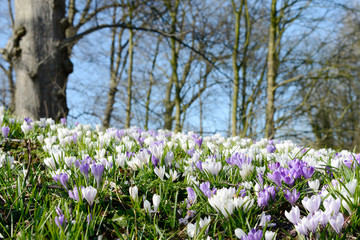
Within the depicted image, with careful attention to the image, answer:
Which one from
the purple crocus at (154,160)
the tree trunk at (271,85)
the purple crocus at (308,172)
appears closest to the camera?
the purple crocus at (308,172)

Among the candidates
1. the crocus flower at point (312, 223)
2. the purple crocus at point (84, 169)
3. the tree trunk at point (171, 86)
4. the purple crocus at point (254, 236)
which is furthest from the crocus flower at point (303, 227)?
the tree trunk at point (171, 86)

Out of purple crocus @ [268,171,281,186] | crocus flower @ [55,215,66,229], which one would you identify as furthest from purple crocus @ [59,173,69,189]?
purple crocus @ [268,171,281,186]

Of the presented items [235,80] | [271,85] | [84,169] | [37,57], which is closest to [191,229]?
[84,169]

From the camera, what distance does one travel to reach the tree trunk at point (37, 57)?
20.7 feet

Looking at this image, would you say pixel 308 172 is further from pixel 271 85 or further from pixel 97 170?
pixel 271 85

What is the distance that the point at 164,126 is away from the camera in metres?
16.0

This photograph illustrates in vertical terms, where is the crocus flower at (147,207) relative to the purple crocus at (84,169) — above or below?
below

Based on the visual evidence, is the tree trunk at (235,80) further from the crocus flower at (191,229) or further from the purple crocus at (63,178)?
the crocus flower at (191,229)

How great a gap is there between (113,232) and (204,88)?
14.8 meters

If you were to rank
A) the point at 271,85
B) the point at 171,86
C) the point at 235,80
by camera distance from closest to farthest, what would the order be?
the point at 271,85 → the point at 235,80 → the point at 171,86

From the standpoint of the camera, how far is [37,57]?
6387mm

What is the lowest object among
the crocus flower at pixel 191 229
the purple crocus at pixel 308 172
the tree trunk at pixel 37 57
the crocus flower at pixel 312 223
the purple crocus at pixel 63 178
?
the crocus flower at pixel 191 229

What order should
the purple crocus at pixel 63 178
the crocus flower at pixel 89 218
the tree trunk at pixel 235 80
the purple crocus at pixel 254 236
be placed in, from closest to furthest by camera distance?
the purple crocus at pixel 254 236, the crocus flower at pixel 89 218, the purple crocus at pixel 63 178, the tree trunk at pixel 235 80

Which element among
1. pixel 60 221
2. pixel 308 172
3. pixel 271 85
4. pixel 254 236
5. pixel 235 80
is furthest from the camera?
pixel 235 80
